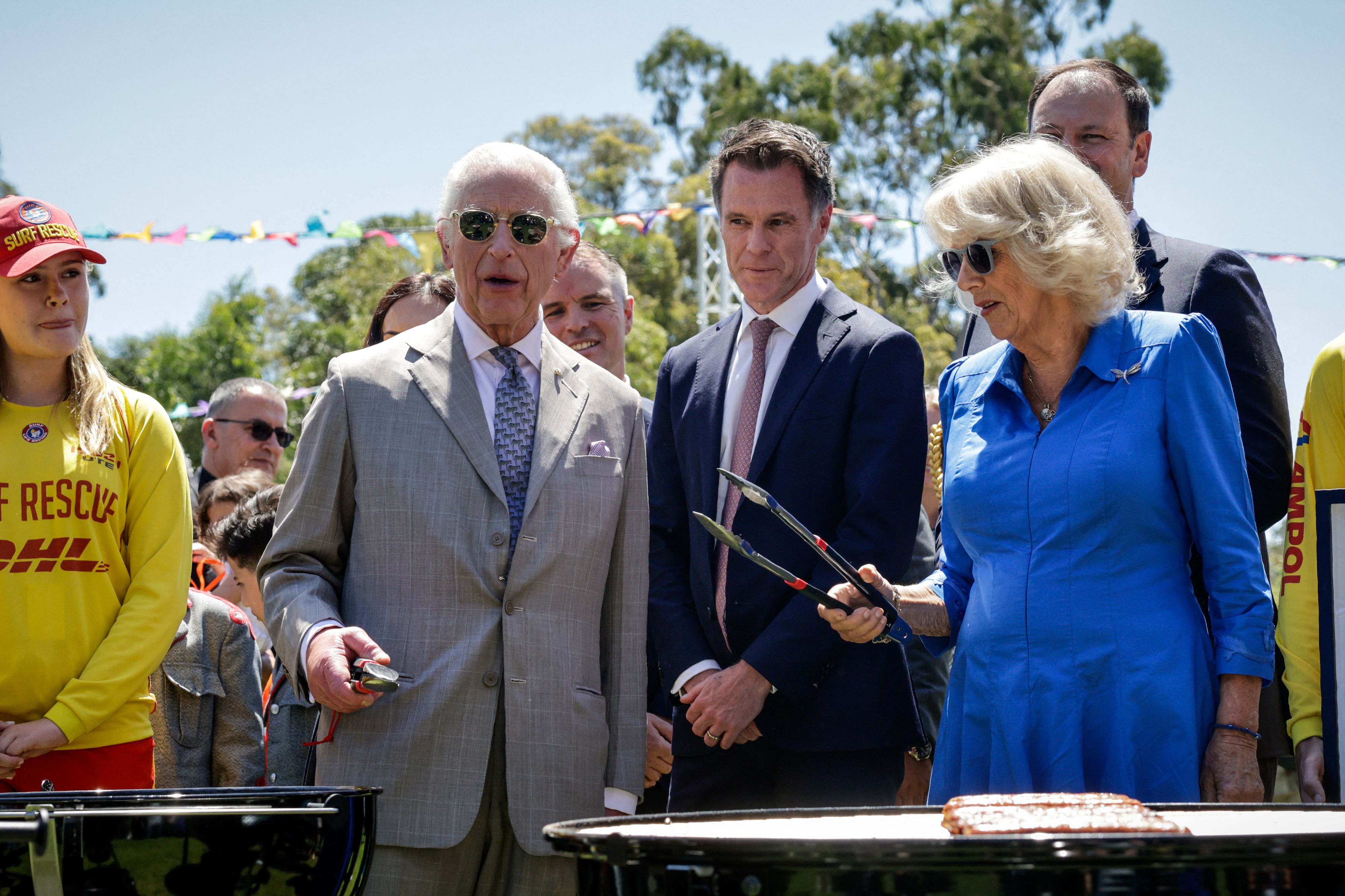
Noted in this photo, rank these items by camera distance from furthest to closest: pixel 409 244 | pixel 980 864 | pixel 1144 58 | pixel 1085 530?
1. pixel 1144 58
2. pixel 409 244
3. pixel 1085 530
4. pixel 980 864

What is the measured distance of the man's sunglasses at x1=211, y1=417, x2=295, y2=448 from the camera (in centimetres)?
677

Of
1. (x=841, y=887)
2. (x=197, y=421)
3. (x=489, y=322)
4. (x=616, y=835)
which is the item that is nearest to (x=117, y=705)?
(x=489, y=322)

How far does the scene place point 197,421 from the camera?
27047mm

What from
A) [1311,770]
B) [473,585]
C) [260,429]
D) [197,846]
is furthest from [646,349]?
[197,846]

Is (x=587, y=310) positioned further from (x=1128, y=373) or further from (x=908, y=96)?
(x=908, y=96)

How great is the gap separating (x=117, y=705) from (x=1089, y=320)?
91.8 inches

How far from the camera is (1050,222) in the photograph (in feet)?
8.48

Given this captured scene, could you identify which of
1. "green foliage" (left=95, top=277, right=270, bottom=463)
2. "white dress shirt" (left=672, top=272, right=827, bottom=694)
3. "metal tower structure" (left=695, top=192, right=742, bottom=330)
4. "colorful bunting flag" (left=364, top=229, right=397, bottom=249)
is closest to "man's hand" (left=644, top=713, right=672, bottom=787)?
"white dress shirt" (left=672, top=272, right=827, bottom=694)

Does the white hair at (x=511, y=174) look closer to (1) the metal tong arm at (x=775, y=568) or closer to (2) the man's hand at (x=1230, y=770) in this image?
(1) the metal tong arm at (x=775, y=568)

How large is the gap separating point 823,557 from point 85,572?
1.82m

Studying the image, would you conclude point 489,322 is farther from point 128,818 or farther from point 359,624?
point 128,818

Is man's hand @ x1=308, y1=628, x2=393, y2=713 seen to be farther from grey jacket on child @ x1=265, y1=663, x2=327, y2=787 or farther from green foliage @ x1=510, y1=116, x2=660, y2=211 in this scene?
green foliage @ x1=510, y1=116, x2=660, y2=211

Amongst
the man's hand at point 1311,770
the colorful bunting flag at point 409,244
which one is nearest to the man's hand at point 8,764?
the man's hand at point 1311,770

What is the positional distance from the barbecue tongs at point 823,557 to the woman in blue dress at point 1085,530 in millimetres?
30
